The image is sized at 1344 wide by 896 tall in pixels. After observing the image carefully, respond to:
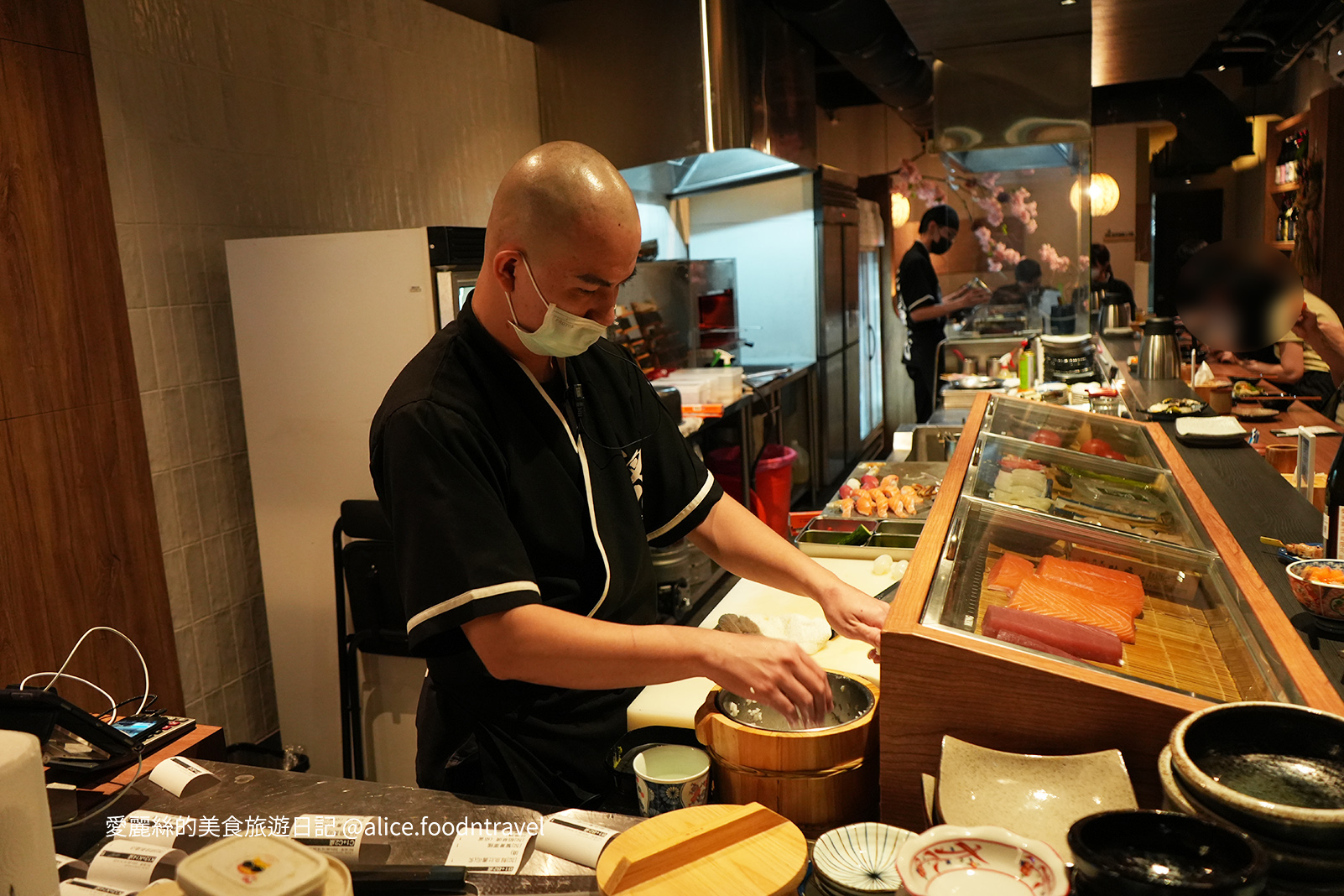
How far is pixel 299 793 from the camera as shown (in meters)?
1.57

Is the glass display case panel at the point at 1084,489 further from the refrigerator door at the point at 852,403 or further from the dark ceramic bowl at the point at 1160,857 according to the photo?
the refrigerator door at the point at 852,403

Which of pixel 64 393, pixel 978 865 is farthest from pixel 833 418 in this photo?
pixel 978 865

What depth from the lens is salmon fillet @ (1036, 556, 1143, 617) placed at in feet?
5.52

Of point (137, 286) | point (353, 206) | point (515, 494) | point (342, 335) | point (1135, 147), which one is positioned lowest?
point (515, 494)

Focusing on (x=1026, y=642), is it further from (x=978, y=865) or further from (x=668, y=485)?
(x=668, y=485)

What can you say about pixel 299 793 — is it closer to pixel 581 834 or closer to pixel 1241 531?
pixel 581 834

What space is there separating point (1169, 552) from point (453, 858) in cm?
134

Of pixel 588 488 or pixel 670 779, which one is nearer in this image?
pixel 670 779

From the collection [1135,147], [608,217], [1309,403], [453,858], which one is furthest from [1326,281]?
[453,858]

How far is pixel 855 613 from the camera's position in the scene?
171 centimetres

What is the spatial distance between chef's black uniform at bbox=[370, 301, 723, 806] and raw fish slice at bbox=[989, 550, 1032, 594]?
23.2 inches

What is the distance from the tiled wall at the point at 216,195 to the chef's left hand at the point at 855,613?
8.13 feet

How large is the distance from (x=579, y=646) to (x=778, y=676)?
12.2 inches

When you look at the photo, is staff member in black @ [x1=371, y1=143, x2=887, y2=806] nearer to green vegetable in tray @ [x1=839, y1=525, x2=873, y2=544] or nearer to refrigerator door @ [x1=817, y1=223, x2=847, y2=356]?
green vegetable in tray @ [x1=839, y1=525, x2=873, y2=544]
